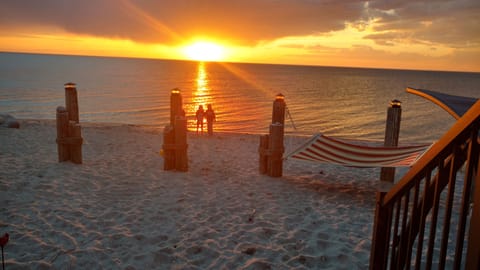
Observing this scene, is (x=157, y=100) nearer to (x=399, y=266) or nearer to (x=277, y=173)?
(x=277, y=173)

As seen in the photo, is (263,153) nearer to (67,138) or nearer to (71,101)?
(67,138)

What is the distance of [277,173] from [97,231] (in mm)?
4591

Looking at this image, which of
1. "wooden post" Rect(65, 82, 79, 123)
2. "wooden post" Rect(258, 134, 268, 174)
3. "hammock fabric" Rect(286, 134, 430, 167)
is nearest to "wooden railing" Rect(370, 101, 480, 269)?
"hammock fabric" Rect(286, 134, 430, 167)

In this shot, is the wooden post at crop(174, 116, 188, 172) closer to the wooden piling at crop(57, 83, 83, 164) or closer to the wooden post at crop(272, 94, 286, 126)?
the wooden post at crop(272, 94, 286, 126)

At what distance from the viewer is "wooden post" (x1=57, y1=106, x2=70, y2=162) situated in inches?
350

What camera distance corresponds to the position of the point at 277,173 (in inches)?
348

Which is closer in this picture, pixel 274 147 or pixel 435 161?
pixel 435 161

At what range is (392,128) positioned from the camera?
27.7 ft

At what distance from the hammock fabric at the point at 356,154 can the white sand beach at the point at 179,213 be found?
2.41 feet

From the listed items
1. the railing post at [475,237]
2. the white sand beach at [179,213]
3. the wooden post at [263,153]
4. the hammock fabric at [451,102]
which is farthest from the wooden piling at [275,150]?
the railing post at [475,237]

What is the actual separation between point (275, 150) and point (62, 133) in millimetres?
5338

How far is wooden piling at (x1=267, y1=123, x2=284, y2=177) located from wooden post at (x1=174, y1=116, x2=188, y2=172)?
2099mm

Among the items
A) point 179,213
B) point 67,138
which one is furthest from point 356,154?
point 67,138

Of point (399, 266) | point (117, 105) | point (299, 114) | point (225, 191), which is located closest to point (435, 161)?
point (399, 266)
